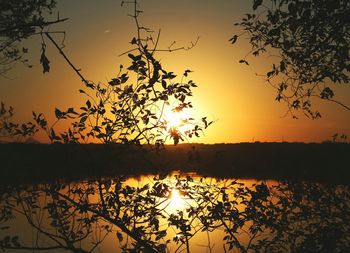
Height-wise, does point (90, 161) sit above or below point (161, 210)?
above

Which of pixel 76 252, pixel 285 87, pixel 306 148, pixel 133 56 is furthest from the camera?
pixel 306 148

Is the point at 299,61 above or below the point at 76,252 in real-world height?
above

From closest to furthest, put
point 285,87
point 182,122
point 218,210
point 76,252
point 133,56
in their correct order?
point 133,56, point 76,252, point 182,122, point 218,210, point 285,87

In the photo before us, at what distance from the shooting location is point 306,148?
81.2 meters

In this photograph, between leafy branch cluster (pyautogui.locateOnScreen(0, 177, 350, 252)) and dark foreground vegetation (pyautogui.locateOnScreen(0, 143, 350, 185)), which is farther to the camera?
dark foreground vegetation (pyautogui.locateOnScreen(0, 143, 350, 185))

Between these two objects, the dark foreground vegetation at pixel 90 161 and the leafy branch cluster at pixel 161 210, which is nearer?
the leafy branch cluster at pixel 161 210

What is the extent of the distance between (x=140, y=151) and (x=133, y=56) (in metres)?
1.58

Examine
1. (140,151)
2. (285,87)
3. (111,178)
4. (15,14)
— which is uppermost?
(15,14)

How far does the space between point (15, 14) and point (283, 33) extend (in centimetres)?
493

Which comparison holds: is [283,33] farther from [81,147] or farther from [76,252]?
[76,252]

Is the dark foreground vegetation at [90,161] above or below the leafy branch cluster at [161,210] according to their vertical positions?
above

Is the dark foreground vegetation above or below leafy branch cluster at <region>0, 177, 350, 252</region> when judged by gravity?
above

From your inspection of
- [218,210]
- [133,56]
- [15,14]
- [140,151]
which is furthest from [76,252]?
[15,14]

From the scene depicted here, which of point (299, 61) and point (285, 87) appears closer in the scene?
point (299, 61)
